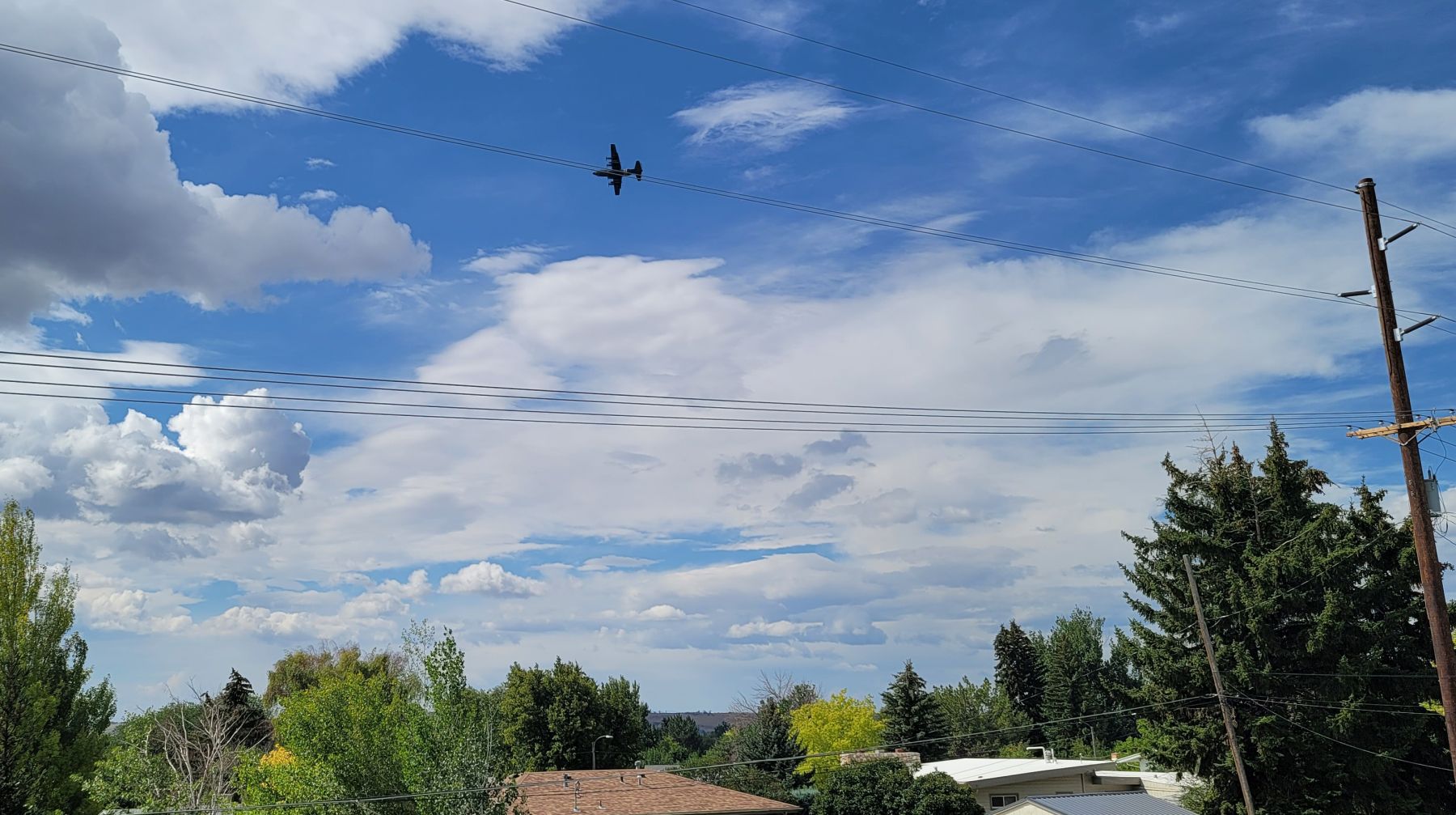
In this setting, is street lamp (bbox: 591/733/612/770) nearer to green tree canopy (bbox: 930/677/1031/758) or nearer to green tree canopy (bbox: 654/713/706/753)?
green tree canopy (bbox: 930/677/1031/758)

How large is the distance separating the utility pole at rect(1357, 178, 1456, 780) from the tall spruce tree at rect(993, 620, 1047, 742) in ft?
342

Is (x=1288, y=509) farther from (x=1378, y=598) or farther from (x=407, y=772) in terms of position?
(x=407, y=772)

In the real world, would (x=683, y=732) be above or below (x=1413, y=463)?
below

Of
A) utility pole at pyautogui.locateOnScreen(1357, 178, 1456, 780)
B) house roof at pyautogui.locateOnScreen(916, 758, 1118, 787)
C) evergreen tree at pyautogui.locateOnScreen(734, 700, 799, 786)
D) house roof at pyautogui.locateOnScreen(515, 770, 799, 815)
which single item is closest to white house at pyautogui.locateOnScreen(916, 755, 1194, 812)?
house roof at pyautogui.locateOnScreen(916, 758, 1118, 787)

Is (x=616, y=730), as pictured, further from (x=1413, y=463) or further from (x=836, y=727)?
(x=1413, y=463)

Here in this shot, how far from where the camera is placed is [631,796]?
54.1m

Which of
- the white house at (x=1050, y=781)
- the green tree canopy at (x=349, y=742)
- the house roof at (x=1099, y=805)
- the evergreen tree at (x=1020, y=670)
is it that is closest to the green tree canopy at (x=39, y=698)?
the green tree canopy at (x=349, y=742)

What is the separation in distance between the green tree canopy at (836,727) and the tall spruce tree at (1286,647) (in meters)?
37.9

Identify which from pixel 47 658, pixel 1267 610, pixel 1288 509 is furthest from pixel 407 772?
pixel 1288 509

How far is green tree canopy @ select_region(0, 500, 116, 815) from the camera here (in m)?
32.5

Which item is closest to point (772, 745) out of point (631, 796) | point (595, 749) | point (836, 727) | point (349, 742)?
point (836, 727)

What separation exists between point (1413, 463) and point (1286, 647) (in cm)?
2134

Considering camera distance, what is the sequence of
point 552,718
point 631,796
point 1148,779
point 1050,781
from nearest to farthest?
point 631,796 < point 1148,779 < point 1050,781 < point 552,718

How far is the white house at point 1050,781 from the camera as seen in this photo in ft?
196
